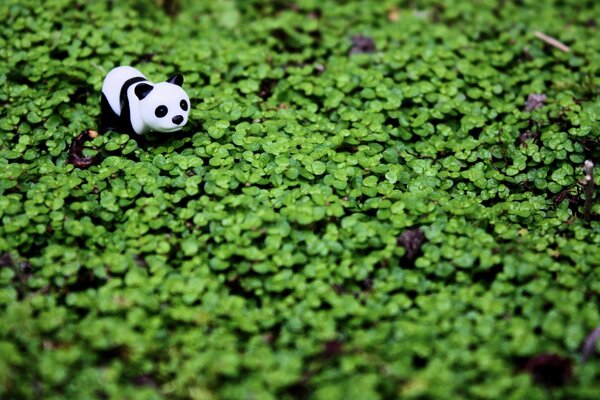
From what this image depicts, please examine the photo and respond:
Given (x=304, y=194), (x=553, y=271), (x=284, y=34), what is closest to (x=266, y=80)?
(x=284, y=34)

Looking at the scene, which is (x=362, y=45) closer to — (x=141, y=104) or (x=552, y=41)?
(x=552, y=41)

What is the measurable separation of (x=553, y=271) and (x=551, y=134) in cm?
138

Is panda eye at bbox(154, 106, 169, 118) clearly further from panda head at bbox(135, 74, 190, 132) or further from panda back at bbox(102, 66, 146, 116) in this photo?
panda back at bbox(102, 66, 146, 116)

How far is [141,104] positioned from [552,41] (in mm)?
3864

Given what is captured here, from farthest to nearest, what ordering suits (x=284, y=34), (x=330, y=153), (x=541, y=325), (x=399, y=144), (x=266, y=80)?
(x=284, y=34) → (x=266, y=80) → (x=399, y=144) → (x=330, y=153) → (x=541, y=325)

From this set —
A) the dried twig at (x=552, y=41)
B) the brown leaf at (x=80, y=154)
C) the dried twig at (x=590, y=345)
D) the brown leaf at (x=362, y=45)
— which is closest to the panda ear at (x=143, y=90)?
the brown leaf at (x=80, y=154)

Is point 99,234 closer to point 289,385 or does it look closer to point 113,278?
point 113,278

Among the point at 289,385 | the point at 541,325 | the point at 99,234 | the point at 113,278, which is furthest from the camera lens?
the point at 99,234

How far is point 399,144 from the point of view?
14.5 feet

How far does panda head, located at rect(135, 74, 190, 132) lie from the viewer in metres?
3.84

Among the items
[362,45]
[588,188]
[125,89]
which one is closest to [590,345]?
[588,188]

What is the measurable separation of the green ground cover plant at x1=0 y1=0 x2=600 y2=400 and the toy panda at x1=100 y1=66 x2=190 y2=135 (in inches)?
7.0

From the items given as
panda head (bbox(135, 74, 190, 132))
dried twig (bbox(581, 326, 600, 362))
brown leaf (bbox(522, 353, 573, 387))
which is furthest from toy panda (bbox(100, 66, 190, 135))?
dried twig (bbox(581, 326, 600, 362))

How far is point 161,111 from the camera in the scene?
3.86 meters
